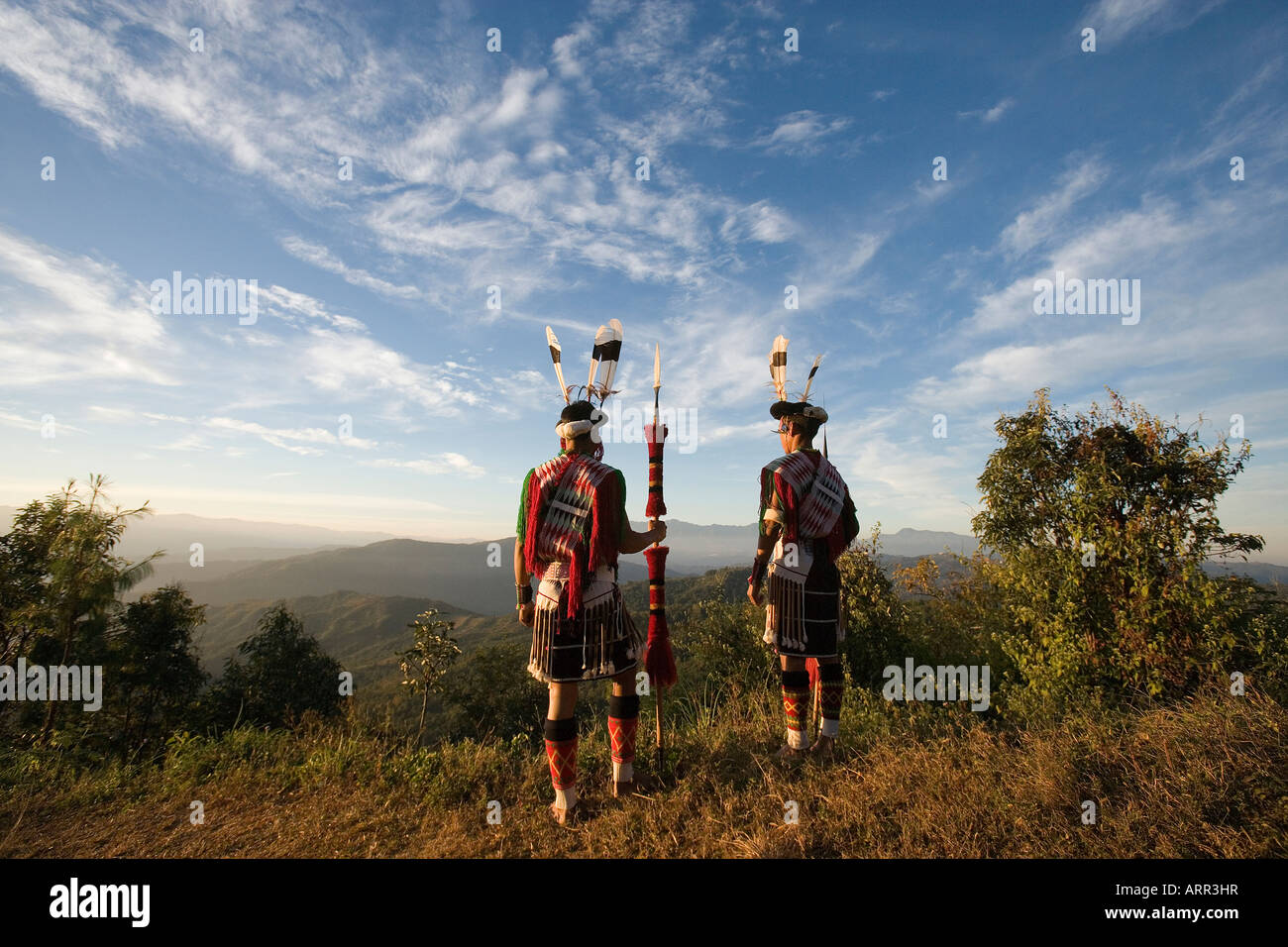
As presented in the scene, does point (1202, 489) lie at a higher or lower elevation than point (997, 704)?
higher

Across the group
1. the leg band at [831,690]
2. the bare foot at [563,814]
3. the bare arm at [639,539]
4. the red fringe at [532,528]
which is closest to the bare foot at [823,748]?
the leg band at [831,690]

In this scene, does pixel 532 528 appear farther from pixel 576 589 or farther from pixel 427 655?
pixel 427 655

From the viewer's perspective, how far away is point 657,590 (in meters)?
4.03

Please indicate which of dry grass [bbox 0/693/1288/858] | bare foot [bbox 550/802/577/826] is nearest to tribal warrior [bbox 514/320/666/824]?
bare foot [bbox 550/802/577/826]

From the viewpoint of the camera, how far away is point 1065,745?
126 inches

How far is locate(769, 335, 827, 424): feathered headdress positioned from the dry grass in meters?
2.68

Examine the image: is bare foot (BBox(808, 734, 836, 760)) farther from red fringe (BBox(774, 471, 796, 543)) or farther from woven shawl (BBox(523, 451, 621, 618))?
woven shawl (BBox(523, 451, 621, 618))

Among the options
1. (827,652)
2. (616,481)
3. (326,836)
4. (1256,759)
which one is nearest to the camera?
(1256,759)

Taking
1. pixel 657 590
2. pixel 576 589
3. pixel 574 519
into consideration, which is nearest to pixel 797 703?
pixel 657 590

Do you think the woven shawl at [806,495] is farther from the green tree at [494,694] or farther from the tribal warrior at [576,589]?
the green tree at [494,694]
